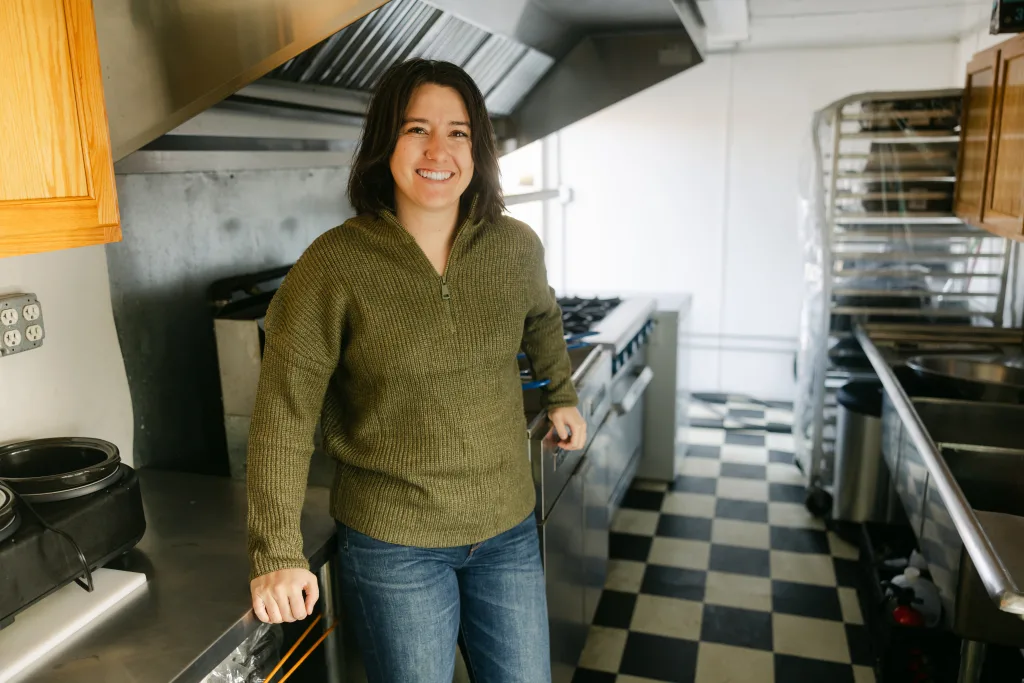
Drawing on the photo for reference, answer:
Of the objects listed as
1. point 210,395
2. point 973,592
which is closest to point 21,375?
point 210,395

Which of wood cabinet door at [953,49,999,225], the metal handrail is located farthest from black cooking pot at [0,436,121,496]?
wood cabinet door at [953,49,999,225]

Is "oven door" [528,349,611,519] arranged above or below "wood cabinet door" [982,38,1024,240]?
below

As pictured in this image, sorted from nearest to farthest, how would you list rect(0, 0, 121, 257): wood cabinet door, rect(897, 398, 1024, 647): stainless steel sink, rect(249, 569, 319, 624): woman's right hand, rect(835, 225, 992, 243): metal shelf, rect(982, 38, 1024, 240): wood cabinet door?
1. rect(0, 0, 121, 257): wood cabinet door
2. rect(249, 569, 319, 624): woman's right hand
3. rect(897, 398, 1024, 647): stainless steel sink
4. rect(982, 38, 1024, 240): wood cabinet door
5. rect(835, 225, 992, 243): metal shelf

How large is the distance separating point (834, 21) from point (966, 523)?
2.55 meters

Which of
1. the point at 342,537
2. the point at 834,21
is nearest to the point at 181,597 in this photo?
the point at 342,537

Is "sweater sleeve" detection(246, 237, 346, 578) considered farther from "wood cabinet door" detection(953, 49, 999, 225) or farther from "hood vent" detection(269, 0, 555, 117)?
"wood cabinet door" detection(953, 49, 999, 225)

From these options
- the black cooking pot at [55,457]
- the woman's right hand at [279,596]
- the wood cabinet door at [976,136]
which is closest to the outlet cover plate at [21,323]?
the black cooking pot at [55,457]

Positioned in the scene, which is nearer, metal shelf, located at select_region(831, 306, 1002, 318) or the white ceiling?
metal shelf, located at select_region(831, 306, 1002, 318)

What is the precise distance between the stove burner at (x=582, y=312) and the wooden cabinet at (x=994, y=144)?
45.4 inches

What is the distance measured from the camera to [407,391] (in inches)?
45.6

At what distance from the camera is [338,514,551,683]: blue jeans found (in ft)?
3.88

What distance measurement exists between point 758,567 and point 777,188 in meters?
2.26

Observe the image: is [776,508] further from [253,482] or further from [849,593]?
[253,482]

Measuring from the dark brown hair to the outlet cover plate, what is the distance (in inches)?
22.6
